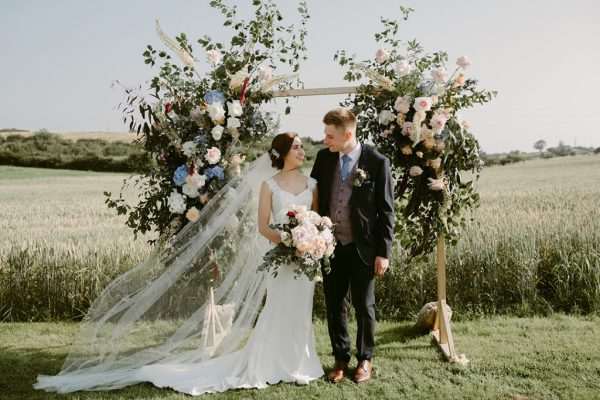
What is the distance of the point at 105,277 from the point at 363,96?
4056mm

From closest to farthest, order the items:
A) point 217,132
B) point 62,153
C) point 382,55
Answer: point 217,132
point 382,55
point 62,153

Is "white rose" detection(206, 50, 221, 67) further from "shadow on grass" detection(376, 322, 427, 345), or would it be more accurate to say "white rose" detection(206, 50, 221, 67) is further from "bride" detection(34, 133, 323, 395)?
"shadow on grass" detection(376, 322, 427, 345)

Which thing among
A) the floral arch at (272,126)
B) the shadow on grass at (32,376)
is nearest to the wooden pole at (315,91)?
the floral arch at (272,126)

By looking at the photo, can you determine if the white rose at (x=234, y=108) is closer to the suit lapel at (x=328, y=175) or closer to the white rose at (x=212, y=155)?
the white rose at (x=212, y=155)

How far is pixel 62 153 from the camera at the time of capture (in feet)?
139

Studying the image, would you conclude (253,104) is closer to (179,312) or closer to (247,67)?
(247,67)

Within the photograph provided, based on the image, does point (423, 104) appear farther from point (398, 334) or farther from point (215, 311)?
point (215, 311)

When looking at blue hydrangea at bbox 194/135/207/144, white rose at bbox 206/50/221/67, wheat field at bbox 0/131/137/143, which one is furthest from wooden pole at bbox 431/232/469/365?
wheat field at bbox 0/131/137/143

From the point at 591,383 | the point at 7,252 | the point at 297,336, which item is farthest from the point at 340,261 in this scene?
the point at 7,252

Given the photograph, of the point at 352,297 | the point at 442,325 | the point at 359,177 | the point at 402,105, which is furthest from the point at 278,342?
the point at 402,105

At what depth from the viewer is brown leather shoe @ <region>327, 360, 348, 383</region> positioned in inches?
216

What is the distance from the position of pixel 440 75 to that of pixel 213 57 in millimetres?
2257

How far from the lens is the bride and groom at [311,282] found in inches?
211

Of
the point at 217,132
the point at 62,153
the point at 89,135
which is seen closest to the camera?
the point at 217,132
